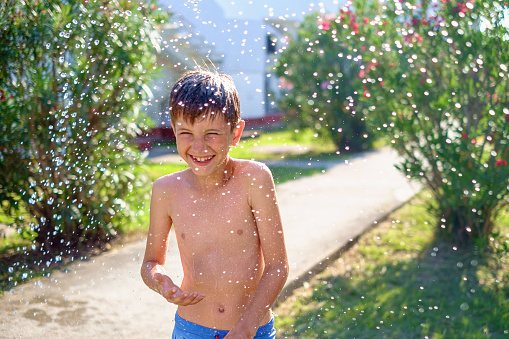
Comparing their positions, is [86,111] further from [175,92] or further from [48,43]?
[175,92]

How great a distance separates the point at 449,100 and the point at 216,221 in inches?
114

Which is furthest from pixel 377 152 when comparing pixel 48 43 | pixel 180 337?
pixel 180 337

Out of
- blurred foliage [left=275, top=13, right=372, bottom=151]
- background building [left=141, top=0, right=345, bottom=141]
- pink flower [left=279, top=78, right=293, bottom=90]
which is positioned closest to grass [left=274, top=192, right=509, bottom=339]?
background building [left=141, top=0, right=345, bottom=141]

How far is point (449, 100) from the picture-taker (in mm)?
4172

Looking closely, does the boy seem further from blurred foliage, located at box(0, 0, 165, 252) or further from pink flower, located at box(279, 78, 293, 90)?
pink flower, located at box(279, 78, 293, 90)

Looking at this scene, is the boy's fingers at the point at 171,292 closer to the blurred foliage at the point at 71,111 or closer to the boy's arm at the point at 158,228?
the boy's arm at the point at 158,228

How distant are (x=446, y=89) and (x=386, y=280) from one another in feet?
4.56

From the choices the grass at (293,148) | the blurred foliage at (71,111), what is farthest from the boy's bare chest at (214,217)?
the grass at (293,148)

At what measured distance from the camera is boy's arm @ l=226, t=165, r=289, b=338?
1.62m

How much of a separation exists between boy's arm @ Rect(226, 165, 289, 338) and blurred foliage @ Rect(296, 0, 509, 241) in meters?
2.48

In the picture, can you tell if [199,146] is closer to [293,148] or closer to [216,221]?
[216,221]

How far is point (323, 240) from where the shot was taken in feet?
15.4

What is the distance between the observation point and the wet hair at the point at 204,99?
5.42ft

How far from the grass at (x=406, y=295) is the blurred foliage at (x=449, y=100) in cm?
28
